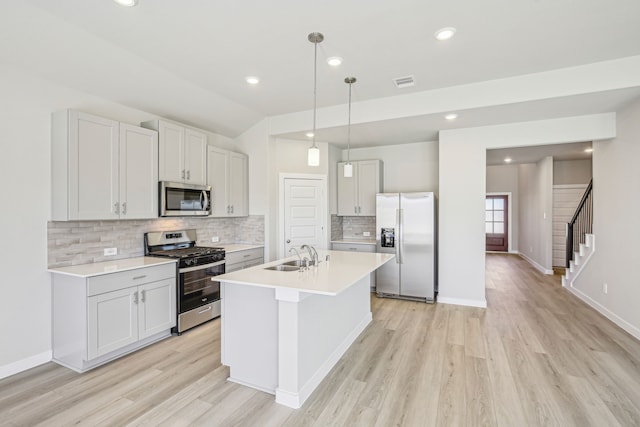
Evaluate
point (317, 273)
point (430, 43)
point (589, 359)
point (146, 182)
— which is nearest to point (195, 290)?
point (146, 182)

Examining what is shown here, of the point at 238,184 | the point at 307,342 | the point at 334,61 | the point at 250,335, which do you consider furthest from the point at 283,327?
the point at 238,184

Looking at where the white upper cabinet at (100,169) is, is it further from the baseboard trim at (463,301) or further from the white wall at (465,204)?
the baseboard trim at (463,301)

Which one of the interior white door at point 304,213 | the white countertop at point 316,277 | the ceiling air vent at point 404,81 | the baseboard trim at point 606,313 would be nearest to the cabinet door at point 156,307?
the white countertop at point 316,277

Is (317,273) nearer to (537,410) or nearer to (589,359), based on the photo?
(537,410)

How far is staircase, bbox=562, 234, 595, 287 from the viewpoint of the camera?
4.74 meters

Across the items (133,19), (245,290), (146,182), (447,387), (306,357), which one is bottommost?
A: (447,387)

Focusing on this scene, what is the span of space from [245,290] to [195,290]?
4.94ft

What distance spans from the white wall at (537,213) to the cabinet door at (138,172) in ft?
25.1

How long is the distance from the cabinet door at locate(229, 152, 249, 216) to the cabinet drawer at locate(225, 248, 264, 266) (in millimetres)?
632

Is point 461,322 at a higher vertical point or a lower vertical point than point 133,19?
lower

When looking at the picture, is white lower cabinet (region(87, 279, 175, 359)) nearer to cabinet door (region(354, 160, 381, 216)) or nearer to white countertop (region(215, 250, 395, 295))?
white countertop (region(215, 250, 395, 295))

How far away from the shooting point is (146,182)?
3.59 m

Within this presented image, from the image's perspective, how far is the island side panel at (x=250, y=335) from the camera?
2.50 meters

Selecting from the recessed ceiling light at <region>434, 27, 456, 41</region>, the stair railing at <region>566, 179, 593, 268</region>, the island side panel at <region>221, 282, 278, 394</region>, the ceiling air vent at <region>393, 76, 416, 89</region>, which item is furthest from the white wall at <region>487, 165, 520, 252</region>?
the island side panel at <region>221, 282, 278, 394</region>
